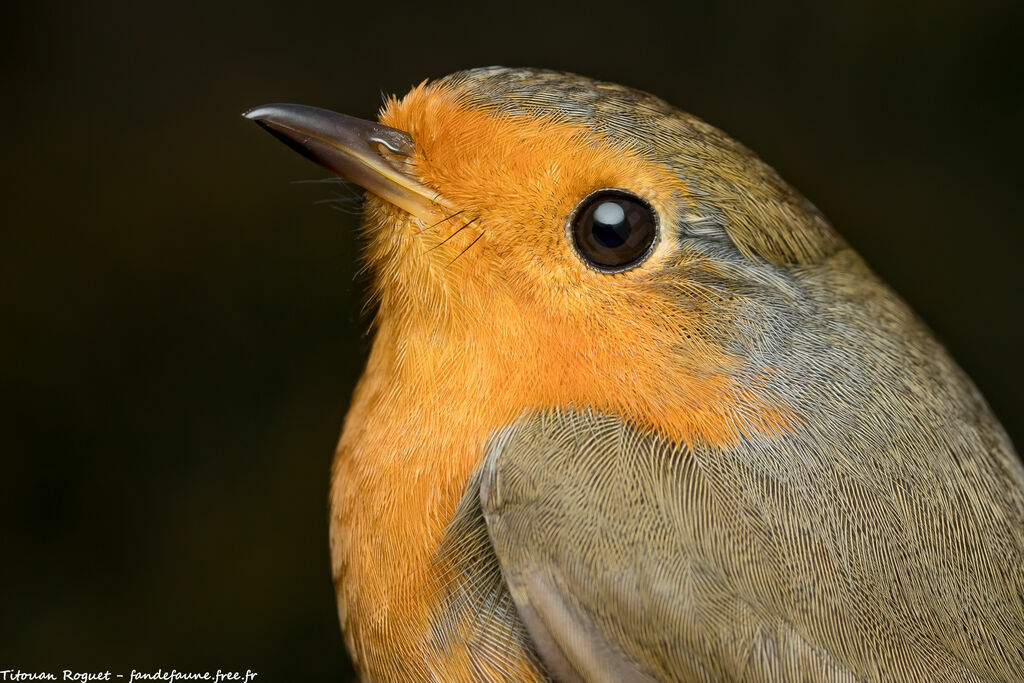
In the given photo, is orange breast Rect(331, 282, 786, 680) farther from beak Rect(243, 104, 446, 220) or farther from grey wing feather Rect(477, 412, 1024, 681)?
beak Rect(243, 104, 446, 220)

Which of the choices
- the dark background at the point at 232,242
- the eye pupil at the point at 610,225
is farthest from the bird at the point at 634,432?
the dark background at the point at 232,242

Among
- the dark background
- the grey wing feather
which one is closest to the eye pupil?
the grey wing feather

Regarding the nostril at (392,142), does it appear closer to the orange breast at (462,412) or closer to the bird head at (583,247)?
the bird head at (583,247)

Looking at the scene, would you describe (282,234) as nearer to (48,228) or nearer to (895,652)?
(48,228)

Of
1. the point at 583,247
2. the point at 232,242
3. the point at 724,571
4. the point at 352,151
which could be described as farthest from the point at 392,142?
the point at 232,242

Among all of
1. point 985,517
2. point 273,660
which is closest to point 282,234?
point 273,660
